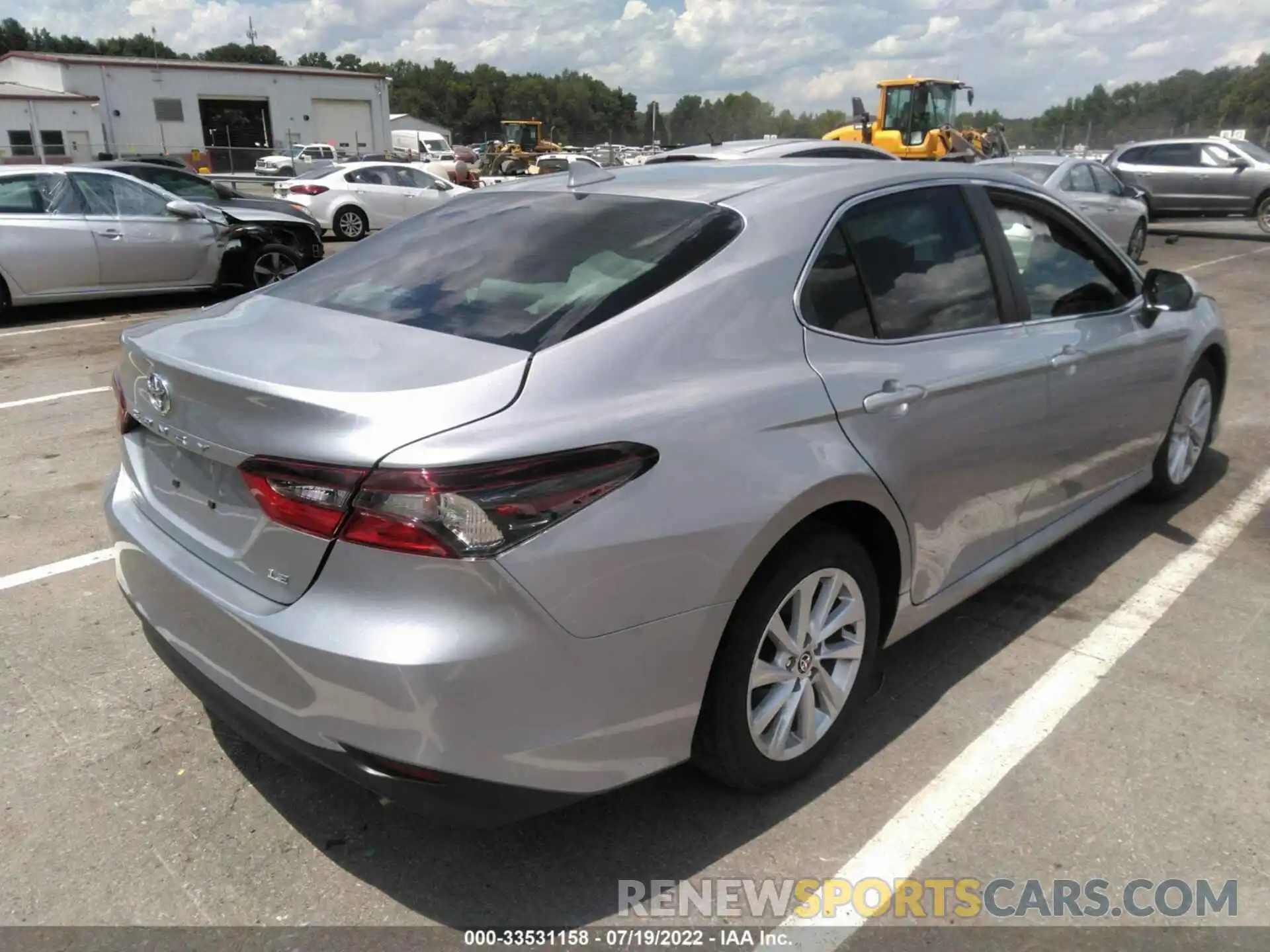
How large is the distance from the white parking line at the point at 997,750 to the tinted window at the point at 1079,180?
9587 millimetres

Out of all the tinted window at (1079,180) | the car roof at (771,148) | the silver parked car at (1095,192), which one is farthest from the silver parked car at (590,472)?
the tinted window at (1079,180)

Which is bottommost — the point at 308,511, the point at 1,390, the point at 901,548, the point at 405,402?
the point at 1,390

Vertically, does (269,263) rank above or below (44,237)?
below

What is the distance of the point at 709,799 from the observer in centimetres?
279

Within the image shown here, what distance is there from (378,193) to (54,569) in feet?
52.1

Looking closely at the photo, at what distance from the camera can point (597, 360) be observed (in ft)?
Result: 7.41

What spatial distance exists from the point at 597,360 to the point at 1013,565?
6.73 feet

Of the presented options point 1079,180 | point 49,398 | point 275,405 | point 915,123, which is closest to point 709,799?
point 275,405

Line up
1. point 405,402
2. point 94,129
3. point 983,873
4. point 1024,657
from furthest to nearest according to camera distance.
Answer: point 94,129
point 1024,657
point 983,873
point 405,402

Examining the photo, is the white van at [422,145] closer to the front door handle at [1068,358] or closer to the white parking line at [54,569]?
the white parking line at [54,569]

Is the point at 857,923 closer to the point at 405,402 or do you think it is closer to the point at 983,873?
the point at 983,873

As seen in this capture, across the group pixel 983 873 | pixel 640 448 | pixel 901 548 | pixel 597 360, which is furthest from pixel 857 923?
pixel 597 360

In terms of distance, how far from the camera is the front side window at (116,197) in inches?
392

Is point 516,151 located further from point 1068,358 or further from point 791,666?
point 791,666
